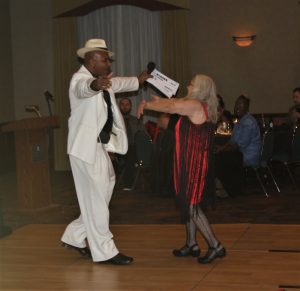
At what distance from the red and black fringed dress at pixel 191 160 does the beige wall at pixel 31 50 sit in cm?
923

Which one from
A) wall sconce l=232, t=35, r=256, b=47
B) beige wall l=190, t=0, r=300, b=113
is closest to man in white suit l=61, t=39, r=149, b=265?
wall sconce l=232, t=35, r=256, b=47

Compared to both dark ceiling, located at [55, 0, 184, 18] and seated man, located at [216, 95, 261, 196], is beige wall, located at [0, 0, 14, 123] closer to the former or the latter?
dark ceiling, located at [55, 0, 184, 18]

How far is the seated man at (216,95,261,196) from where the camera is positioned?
30.7 feet

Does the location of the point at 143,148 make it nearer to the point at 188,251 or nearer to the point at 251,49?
the point at 188,251

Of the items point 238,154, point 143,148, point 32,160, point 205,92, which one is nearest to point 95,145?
point 205,92

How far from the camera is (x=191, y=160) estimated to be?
5.74 metres

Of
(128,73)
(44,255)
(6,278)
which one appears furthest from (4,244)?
(128,73)

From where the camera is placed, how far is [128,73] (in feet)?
43.3

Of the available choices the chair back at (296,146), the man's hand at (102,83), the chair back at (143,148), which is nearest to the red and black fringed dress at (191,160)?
the man's hand at (102,83)

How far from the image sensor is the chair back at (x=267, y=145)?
9.30 metres

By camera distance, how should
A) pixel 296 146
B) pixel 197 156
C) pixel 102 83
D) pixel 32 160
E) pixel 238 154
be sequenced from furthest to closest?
pixel 296 146 < pixel 238 154 < pixel 32 160 < pixel 197 156 < pixel 102 83

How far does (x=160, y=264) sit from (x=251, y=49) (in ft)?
27.9

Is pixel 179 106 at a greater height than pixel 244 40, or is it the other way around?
pixel 244 40

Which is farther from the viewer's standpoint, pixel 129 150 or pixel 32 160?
pixel 129 150
